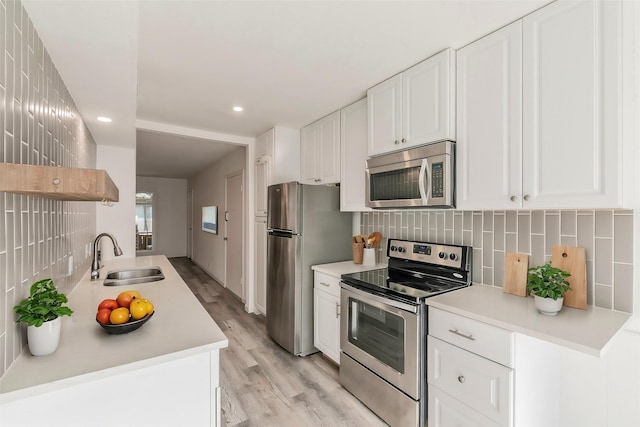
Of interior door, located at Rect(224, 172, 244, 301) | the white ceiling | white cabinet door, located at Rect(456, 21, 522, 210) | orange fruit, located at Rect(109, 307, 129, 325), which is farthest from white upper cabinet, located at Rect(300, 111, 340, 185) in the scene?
orange fruit, located at Rect(109, 307, 129, 325)

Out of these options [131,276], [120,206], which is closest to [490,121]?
[131,276]

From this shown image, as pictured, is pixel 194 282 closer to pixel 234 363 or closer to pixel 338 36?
pixel 234 363

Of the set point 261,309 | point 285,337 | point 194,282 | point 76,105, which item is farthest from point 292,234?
point 194,282

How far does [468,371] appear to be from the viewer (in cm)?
152

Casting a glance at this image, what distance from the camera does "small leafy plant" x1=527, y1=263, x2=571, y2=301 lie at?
1441 millimetres

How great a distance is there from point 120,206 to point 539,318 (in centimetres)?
383

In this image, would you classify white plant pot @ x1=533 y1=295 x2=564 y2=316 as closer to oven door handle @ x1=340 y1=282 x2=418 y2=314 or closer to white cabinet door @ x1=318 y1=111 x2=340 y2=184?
oven door handle @ x1=340 y1=282 x2=418 y2=314

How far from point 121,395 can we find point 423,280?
1.89 metres

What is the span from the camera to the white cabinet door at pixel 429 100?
1.84m

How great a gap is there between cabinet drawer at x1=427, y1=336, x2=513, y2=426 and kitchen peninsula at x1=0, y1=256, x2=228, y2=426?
3.84ft

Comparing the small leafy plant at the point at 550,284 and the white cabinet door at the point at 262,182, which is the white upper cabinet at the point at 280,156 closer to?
the white cabinet door at the point at 262,182

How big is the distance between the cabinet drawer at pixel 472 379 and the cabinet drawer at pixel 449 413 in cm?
3

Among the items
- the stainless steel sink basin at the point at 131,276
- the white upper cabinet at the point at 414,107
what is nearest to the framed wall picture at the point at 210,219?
the stainless steel sink basin at the point at 131,276

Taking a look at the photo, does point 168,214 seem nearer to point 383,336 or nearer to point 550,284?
point 383,336
